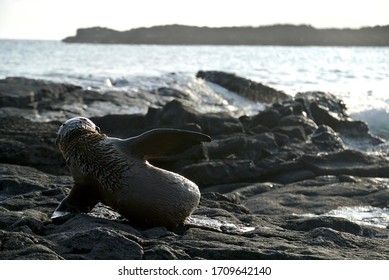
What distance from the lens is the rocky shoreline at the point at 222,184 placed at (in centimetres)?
523

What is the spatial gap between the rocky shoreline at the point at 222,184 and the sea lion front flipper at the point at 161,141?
0.68 meters

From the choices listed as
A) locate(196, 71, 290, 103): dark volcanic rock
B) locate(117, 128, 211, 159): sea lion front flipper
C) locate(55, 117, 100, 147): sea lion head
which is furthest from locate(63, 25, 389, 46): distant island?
locate(117, 128, 211, 159): sea lion front flipper

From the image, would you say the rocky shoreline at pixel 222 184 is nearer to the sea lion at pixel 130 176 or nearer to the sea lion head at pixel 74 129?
the sea lion at pixel 130 176

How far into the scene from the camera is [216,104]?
2356cm

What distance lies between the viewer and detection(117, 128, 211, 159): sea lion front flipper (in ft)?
20.5

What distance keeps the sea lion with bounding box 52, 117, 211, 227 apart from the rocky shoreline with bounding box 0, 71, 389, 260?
0.18m

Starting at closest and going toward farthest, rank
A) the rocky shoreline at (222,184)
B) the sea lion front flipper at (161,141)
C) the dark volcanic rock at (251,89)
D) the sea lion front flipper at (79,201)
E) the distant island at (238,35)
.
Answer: the rocky shoreline at (222,184) → the sea lion front flipper at (161,141) → the sea lion front flipper at (79,201) → the dark volcanic rock at (251,89) → the distant island at (238,35)

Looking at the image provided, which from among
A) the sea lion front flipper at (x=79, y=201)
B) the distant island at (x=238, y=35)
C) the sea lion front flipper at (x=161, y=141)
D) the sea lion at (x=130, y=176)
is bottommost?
the distant island at (x=238, y=35)

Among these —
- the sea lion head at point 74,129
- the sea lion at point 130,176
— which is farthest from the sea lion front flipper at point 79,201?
the sea lion head at point 74,129

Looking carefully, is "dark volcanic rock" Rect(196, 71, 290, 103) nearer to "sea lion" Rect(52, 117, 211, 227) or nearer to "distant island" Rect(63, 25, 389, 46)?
"sea lion" Rect(52, 117, 211, 227)

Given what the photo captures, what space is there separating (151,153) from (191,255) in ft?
4.64

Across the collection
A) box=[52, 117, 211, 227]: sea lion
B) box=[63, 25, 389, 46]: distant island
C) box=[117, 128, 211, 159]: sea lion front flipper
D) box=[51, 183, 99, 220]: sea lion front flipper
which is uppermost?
box=[117, 128, 211, 159]: sea lion front flipper

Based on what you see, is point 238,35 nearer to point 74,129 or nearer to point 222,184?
point 222,184
